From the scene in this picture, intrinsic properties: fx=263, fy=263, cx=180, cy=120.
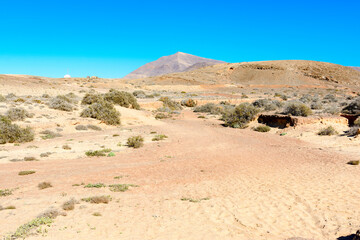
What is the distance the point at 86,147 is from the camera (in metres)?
13.5

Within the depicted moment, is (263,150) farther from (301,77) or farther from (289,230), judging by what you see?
(301,77)

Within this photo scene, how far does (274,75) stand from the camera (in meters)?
80.2

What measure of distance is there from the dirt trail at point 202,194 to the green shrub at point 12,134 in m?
4.15

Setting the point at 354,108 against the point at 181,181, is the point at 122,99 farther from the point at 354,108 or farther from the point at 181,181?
the point at 354,108

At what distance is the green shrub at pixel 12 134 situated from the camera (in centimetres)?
1378

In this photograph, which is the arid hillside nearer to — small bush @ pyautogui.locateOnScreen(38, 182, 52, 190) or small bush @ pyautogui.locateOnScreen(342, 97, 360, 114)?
small bush @ pyautogui.locateOnScreen(342, 97, 360, 114)

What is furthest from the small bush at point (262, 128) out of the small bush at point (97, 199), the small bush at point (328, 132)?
the small bush at point (97, 199)

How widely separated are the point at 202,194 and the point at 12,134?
1154 centimetres

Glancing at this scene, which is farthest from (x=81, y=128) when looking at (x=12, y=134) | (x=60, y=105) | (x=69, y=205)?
(x=69, y=205)

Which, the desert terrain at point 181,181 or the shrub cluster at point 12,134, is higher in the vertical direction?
the shrub cluster at point 12,134

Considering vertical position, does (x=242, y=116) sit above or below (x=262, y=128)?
above

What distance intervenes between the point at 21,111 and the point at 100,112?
531 cm

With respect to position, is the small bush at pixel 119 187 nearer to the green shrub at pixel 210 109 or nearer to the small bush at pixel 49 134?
the small bush at pixel 49 134

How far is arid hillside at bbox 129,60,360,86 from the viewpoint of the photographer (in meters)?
74.2
